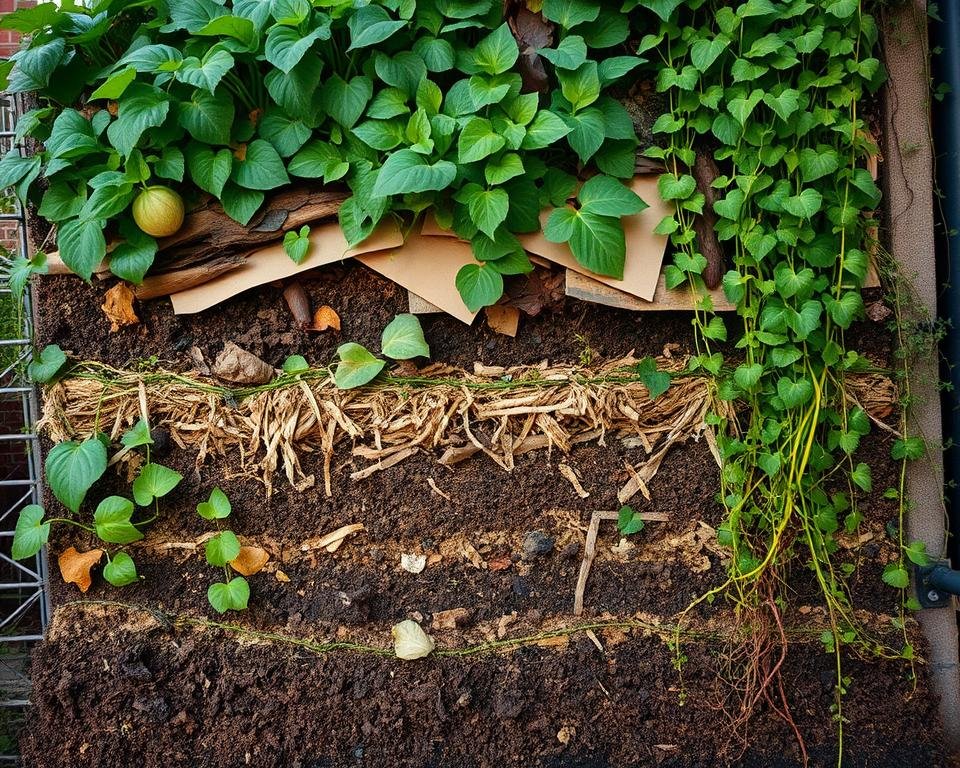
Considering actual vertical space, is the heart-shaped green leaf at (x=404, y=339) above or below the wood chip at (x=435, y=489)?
above

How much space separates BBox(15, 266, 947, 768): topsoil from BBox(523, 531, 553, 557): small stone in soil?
2cm

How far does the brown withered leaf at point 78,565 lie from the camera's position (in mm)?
1890

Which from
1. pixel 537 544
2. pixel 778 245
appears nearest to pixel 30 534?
pixel 537 544

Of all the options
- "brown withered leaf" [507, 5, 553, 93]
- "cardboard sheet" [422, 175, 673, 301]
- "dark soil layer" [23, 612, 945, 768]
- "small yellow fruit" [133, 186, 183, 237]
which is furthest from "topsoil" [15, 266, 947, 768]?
"brown withered leaf" [507, 5, 553, 93]

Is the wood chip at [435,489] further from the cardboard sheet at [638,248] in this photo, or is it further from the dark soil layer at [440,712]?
the cardboard sheet at [638,248]

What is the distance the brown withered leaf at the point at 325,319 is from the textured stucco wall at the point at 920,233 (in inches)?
58.1

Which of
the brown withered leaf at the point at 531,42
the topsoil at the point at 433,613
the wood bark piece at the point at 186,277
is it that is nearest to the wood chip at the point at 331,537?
the topsoil at the point at 433,613

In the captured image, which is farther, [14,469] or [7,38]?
[7,38]

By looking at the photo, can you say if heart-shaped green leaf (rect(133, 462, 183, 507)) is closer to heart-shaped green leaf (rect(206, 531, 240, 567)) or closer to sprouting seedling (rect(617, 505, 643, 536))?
heart-shaped green leaf (rect(206, 531, 240, 567))

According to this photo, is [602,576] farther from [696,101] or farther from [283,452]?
[696,101]

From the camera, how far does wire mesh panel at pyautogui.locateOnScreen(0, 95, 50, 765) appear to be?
7.22 feet

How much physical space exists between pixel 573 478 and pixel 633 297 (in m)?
0.49

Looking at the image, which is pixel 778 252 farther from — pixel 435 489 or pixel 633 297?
pixel 435 489

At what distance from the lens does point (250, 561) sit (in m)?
1.88
